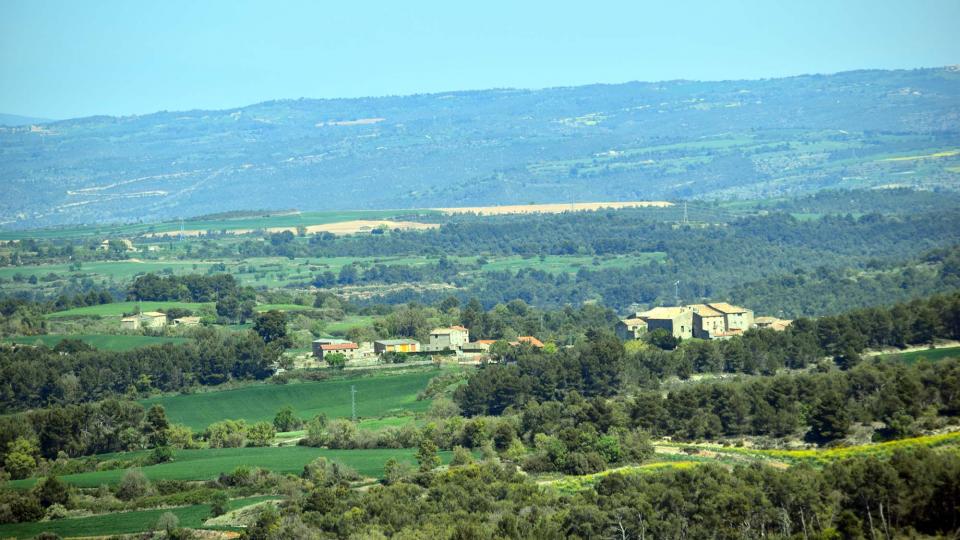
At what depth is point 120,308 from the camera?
3777 inches

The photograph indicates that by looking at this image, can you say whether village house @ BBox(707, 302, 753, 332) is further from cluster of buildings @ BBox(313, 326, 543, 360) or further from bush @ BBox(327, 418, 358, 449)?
bush @ BBox(327, 418, 358, 449)

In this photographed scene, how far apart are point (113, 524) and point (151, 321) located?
1811 inches

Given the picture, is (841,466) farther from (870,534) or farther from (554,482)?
(554,482)

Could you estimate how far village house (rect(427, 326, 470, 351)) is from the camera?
269 feet

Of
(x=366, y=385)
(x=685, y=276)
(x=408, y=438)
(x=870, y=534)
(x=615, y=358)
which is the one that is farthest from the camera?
(x=685, y=276)

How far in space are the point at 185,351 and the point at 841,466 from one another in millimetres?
41786

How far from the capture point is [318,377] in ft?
245

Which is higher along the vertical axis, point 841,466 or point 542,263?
point 841,466

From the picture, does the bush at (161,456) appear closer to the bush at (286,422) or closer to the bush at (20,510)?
the bush at (286,422)

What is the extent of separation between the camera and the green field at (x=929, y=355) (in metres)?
61.4

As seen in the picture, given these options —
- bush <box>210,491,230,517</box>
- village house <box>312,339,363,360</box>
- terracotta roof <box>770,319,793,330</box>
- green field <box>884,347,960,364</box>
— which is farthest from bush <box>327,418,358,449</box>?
terracotta roof <box>770,319,793,330</box>

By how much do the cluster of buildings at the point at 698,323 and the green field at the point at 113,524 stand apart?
35104 mm


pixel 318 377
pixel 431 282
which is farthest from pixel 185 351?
pixel 431 282

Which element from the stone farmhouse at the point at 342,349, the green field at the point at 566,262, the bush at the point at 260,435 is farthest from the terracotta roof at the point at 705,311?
the green field at the point at 566,262
